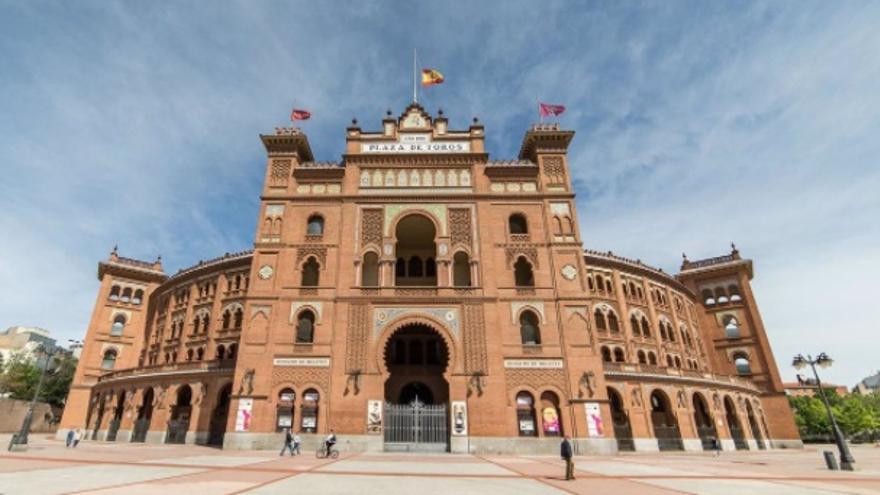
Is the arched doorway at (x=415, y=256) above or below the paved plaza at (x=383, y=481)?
above

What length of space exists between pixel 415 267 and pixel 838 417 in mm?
55848

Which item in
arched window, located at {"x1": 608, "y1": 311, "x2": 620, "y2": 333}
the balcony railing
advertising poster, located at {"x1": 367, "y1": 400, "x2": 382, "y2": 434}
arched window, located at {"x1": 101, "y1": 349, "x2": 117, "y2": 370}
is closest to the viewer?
advertising poster, located at {"x1": 367, "y1": 400, "x2": 382, "y2": 434}

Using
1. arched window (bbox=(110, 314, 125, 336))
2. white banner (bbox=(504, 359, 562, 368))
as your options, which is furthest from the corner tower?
arched window (bbox=(110, 314, 125, 336))

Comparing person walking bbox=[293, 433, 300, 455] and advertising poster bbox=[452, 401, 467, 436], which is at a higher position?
advertising poster bbox=[452, 401, 467, 436]

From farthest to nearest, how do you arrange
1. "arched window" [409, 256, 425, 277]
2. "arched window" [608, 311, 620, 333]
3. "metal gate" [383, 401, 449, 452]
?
1. "arched window" [608, 311, 620, 333]
2. "arched window" [409, 256, 425, 277]
3. "metal gate" [383, 401, 449, 452]

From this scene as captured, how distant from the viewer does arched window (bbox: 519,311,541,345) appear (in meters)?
26.4

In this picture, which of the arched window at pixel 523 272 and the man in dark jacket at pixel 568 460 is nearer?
the man in dark jacket at pixel 568 460

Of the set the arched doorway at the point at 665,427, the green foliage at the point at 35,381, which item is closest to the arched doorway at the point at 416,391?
the arched doorway at the point at 665,427

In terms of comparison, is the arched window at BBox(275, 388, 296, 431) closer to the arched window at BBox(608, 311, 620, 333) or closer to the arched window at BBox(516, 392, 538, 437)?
the arched window at BBox(516, 392, 538, 437)

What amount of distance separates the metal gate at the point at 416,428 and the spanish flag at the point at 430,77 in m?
21.5

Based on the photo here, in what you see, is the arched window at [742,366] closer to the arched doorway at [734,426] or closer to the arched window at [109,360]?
the arched doorway at [734,426]

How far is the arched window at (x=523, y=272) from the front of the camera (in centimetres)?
2867

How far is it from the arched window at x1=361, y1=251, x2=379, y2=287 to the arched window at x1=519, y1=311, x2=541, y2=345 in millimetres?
9977

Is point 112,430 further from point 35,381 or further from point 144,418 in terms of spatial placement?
point 35,381
